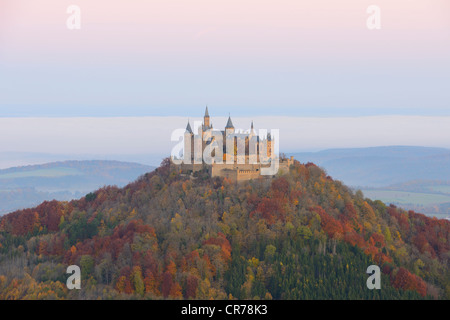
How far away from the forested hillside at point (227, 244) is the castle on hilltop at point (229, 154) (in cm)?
202

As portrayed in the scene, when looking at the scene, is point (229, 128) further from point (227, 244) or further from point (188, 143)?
point (227, 244)

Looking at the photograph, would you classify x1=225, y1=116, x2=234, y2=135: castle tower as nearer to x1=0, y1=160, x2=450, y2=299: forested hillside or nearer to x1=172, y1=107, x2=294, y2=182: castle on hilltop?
x1=172, y1=107, x2=294, y2=182: castle on hilltop

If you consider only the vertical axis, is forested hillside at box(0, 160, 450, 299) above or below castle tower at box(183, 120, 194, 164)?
below

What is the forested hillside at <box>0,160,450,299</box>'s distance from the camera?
6303 cm

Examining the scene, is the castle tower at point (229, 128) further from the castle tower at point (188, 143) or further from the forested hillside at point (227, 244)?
the forested hillside at point (227, 244)

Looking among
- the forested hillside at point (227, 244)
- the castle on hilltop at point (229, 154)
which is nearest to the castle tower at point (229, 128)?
the castle on hilltop at point (229, 154)

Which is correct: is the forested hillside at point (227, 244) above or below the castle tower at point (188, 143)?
below

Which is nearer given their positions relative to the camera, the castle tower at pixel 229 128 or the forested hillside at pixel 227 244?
the forested hillside at pixel 227 244

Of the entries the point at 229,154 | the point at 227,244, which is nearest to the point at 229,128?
the point at 229,154

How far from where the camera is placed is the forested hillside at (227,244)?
63.0 metres

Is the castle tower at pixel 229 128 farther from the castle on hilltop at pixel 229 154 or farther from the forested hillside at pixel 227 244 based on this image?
the forested hillside at pixel 227 244

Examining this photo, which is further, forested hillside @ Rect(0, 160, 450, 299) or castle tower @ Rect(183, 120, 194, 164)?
castle tower @ Rect(183, 120, 194, 164)

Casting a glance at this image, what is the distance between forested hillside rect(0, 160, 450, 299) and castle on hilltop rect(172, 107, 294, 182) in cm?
202

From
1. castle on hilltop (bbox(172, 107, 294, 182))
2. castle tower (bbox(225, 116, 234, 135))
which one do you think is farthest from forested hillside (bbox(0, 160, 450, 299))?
castle tower (bbox(225, 116, 234, 135))
